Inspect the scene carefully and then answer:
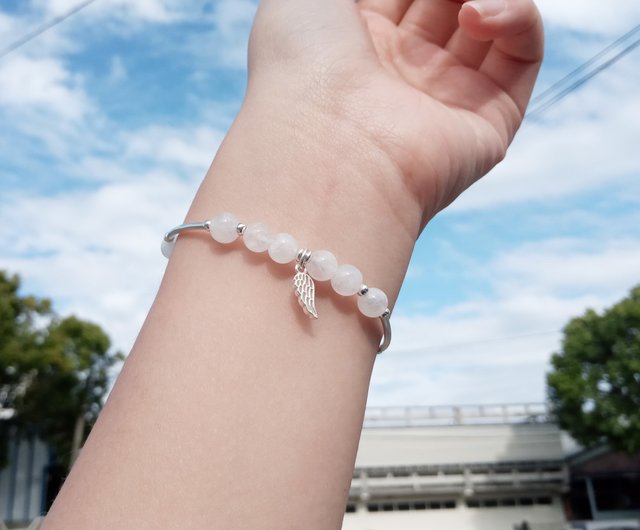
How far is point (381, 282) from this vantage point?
75 cm

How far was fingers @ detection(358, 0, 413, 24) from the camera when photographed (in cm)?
113

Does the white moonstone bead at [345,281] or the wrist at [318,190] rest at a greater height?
the wrist at [318,190]

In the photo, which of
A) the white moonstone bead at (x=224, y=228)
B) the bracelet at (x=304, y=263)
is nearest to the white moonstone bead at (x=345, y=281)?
the bracelet at (x=304, y=263)

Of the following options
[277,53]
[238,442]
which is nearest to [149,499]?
[238,442]

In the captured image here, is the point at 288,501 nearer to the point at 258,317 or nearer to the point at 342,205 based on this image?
the point at 258,317

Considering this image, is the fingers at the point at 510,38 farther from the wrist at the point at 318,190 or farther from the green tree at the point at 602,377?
the green tree at the point at 602,377

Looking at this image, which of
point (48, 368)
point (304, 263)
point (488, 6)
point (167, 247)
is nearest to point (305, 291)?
point (304, 263)

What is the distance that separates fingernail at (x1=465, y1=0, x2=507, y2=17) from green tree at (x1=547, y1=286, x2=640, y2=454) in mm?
16505

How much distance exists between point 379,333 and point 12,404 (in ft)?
55.0

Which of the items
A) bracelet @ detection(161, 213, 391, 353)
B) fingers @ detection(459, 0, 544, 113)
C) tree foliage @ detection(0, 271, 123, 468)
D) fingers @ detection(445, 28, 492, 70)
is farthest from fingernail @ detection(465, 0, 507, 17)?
tree foliage @ detection(0, 271, 123, 468)

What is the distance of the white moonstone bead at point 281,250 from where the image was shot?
69 cm

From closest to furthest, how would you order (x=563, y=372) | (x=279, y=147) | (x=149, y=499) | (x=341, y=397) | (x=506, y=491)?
1. (x=149, y=499)
2. (x=341, y=397)
3. (x=279, y=147)
4. (x=563, y=372)
5. (x=506, y=491)

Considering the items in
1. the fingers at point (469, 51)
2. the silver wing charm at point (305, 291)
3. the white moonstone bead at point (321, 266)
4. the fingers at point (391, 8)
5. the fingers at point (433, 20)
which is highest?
the fingers at point (391, 8)

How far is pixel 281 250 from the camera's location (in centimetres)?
69
